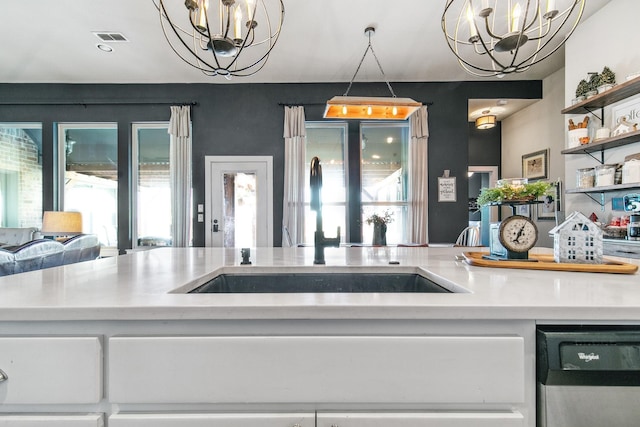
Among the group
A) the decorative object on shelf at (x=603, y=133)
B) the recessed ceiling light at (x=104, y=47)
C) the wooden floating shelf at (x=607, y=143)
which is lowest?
the wooden floating shelf at (x=607, y=143)

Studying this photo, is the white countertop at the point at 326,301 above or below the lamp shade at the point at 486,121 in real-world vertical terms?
below

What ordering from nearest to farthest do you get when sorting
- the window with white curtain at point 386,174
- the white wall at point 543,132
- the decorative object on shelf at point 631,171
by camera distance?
the decorative object on shelf at point 631,171
the white wall at point 543,132
the window with white curtain at point 386,174

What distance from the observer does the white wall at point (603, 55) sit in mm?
2742

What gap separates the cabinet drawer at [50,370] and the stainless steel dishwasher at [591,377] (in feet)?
2.95

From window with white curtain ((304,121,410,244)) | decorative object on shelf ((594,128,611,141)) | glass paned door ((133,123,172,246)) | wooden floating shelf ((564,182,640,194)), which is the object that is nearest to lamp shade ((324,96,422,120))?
window with white curtain ((304,121,410,244))

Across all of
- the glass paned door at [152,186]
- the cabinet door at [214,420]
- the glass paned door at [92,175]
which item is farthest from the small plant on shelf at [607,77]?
the glass paned door at [92,175]

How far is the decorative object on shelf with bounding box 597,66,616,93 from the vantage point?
2801mm

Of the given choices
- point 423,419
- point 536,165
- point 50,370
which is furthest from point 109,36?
point 536,165

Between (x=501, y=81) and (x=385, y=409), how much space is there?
17.5 ft

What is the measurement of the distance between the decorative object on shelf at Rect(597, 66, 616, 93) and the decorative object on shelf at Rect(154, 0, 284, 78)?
2.96 m

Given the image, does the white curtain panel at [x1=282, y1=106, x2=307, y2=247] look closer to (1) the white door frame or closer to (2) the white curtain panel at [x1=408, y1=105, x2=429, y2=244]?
(1) the white door frame

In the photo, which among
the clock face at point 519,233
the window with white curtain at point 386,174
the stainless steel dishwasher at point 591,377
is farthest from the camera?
the window with white curtain at point 386,174

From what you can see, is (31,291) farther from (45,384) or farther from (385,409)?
(385,409)

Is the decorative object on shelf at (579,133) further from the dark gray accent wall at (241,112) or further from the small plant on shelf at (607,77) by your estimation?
the dark gray accent wall at (241,112)
